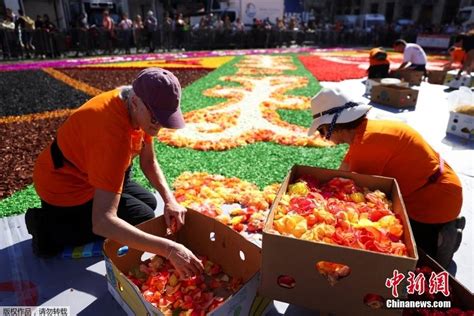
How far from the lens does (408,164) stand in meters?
2.50

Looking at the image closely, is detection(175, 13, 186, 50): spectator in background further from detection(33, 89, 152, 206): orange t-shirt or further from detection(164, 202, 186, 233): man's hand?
detection(164, 202, 186, 233): man's hand

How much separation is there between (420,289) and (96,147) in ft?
6.46

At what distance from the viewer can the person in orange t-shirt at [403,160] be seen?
2473mm

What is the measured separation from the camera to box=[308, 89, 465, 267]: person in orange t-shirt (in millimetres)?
2473

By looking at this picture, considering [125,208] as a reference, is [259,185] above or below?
below

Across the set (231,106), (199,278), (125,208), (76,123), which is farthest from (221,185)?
(231,106)

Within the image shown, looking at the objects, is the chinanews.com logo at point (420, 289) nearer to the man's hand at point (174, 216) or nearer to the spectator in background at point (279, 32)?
the man's hand at point (174, 216)

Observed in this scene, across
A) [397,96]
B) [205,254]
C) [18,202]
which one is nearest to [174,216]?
[205,254]

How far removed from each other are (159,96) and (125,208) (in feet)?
4.23

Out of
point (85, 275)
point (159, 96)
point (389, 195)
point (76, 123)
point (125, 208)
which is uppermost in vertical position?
point (159, 96)

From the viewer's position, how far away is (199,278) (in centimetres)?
248

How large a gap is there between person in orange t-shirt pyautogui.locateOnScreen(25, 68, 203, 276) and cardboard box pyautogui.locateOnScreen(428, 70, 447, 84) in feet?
33.5

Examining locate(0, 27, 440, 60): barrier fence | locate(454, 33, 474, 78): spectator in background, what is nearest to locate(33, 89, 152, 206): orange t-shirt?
locate(454, 33, 474, 78): spectator in background

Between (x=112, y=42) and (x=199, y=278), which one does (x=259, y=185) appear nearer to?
(x=199, y=278)
